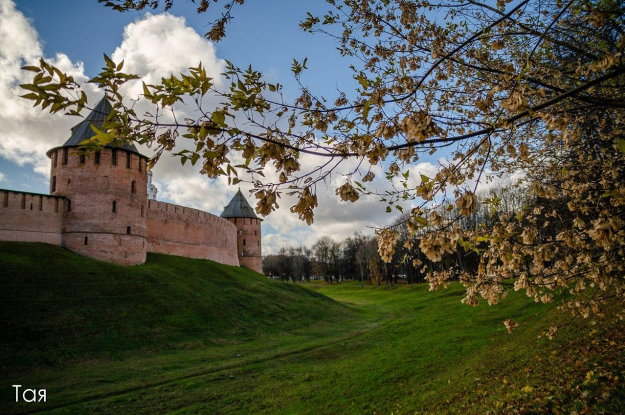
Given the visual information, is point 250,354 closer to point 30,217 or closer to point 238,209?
point 30,217

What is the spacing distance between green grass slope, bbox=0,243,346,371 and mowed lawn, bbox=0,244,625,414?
83 millimetres

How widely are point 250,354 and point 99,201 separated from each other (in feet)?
58.9

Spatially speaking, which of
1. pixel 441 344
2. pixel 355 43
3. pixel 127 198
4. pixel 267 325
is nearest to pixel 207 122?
pixel 355 43

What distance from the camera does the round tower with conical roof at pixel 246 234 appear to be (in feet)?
173

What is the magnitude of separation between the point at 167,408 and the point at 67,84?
1035 centimetres

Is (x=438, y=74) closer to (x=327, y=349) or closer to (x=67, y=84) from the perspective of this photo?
(x=67, y=84)

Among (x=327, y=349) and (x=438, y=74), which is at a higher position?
(x=438, y=74)

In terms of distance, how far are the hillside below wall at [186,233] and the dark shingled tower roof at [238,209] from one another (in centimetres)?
722

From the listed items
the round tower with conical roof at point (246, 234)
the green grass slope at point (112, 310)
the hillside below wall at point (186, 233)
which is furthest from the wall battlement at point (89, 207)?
the round tower with conical roof at point (246, 234)

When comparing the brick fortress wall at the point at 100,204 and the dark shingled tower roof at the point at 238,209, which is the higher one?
the dark shingled tower roof at the point at 238,209

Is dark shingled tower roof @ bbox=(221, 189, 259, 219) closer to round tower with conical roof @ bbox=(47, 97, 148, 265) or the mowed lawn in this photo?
round tower with conical roof @ bbox=(47, 97, 148, 265)

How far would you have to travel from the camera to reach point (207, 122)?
8.34 ft

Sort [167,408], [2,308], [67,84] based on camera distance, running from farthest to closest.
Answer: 1. [2,308]
2. [167,408]
3. [67,84]

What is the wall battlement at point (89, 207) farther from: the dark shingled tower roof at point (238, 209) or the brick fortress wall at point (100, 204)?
the dark shingled tower roof at point (238, 209)
